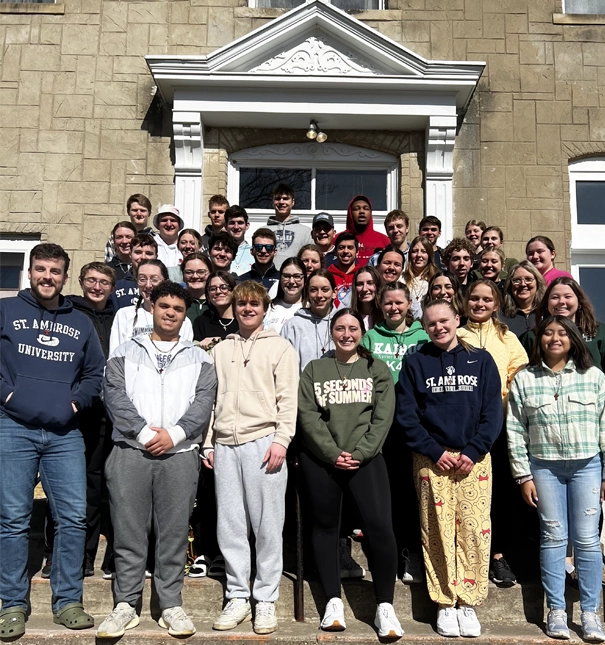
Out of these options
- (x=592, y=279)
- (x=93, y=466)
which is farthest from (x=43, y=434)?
(x=592, y=279)

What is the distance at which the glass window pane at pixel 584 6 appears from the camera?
880 cm

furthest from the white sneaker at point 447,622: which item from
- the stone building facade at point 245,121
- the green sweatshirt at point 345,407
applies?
the stone building facade at point 245,121

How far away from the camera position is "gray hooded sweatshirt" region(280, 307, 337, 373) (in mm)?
5199

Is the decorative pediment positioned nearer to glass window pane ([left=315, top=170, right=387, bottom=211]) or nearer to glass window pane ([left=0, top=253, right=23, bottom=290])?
glass window pane ([left=315, top=170, right=387, bottom=211])

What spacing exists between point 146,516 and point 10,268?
189 inches

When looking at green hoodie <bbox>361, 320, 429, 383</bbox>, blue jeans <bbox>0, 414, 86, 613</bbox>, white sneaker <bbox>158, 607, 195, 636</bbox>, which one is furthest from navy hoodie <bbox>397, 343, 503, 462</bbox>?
blue jeans <bbox>0, 414, 86, 613</bbox>

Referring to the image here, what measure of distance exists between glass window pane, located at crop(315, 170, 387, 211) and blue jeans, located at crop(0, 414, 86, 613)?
477 cm

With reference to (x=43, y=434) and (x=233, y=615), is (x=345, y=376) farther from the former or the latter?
(x=43, y=434)

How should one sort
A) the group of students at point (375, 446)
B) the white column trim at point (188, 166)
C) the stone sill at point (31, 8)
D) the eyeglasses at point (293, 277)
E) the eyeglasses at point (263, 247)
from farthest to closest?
the stone sill at point (31, 8) < the white column trim at point (188, 166) < the eyeglasses at point (263, 247) < the eyeglasses at point (293, 277) < the group of students at point (375, 446)

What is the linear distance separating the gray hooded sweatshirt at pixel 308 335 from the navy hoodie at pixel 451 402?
2.20 ft

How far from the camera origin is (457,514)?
450cm

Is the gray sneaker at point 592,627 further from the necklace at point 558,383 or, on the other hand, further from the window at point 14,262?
the window at point 14,262

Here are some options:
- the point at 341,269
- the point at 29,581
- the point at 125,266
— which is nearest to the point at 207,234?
the point at 125,266

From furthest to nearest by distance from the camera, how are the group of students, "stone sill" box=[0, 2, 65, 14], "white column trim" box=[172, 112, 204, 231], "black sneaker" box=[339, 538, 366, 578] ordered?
"stone sill" box=[0, 2, 65, 14] < "white column trim" box=[172, 112, 204, 231] < "black sneaker" box=[339, 538, 366, 578] < the group of students
